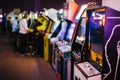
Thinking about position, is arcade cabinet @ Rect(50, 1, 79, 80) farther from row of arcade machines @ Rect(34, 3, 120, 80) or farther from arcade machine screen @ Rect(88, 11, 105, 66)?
arcade machine screen @ Rect(88, 11, 105, 66)

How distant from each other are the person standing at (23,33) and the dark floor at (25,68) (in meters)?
1.05

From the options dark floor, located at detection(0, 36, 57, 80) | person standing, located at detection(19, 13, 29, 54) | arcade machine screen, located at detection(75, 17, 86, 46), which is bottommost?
dark floor, located at detection(0, 36, 57, 80)

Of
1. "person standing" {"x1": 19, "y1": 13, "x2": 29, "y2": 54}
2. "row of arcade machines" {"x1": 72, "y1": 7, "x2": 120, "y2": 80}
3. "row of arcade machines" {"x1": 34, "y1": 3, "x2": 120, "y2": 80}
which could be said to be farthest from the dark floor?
"row of arcade machines" {"x1": 72, "y1": 7, "x2": 120, "y2": 80}

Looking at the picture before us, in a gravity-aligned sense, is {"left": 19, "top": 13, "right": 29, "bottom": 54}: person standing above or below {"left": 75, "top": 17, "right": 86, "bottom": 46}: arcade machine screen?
below

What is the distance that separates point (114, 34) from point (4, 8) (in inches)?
776

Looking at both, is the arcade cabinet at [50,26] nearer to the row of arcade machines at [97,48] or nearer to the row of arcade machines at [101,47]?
the row of arcade machines at [97,48]

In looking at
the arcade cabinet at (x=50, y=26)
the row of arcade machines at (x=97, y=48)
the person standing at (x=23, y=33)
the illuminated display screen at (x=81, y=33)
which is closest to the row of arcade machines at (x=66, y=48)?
the row of arcade machines at (x=97, y=48)

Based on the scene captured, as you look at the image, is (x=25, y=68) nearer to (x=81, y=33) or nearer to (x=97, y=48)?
(x=81, y=33)

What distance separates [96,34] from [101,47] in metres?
0.27

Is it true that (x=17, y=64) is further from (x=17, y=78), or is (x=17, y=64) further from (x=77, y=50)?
(x=77, y=50)

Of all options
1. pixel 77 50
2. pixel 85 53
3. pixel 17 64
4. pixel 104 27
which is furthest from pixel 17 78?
pixel 104 27

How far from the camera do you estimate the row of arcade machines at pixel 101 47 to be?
8.91 feet

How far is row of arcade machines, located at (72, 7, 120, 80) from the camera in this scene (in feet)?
8.91

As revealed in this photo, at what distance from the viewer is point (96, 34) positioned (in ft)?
10.5
